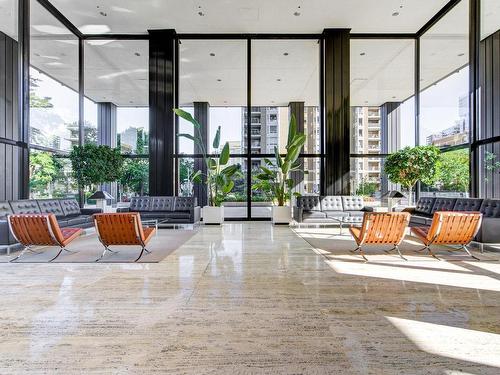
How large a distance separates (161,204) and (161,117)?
2725 mm

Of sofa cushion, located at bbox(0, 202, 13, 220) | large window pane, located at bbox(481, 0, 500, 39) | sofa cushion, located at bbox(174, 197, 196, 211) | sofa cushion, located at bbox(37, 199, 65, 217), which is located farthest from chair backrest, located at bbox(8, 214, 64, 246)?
large window pane, located at bbox(481, 0, 500, 39)

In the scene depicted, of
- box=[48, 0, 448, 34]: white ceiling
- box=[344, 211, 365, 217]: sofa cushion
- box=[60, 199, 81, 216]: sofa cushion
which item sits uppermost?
box=[48, 0, 448, 34]: white ceiling

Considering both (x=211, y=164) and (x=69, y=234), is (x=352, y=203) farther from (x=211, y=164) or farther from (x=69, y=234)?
(x=69, y=234)

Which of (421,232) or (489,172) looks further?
(489,172)

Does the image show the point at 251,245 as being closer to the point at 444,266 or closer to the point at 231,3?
the point at 444,266

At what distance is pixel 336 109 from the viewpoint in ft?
31.0

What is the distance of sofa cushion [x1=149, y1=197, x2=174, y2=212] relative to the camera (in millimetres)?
8812

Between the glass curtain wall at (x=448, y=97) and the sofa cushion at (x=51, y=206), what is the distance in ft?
32.7

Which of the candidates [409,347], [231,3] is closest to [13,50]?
[231,3]

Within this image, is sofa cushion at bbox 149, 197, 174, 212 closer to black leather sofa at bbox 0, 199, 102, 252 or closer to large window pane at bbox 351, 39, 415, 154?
black leather sofa at bbox 0, 199, 102, 252

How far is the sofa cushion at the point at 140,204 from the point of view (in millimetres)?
8797

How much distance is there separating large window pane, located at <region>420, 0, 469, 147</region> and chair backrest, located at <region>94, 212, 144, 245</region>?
8.20m

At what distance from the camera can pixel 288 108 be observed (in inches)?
513

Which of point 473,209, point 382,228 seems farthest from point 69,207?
point 473,209
